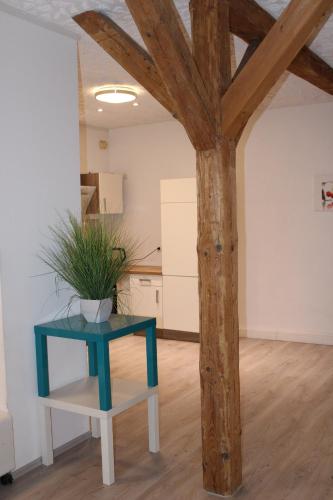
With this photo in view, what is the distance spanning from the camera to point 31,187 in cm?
305

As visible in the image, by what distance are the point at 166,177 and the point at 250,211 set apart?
Answer: 47.0 inches

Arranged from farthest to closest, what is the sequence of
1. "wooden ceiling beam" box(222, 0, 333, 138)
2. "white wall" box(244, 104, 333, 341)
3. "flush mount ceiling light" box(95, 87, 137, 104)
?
1. "white wall" box(244, 104, 333, 341)
2. "flush mount ceiling light" box(95, 87, 137, 104)
3. "wooden ceiling beam" box(222, 0, 333, 138)

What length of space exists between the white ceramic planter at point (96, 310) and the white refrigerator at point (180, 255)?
2.77m

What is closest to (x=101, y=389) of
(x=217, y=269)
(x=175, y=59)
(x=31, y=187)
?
(x=217, y=269)

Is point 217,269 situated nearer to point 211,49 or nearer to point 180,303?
point 211,49

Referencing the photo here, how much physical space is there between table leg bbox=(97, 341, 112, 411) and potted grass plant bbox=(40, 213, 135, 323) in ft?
0.99

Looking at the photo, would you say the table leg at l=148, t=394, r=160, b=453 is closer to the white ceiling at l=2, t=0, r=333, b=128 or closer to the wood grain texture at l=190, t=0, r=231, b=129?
the wood grain texture at l=190, t=0, r=231, b=129

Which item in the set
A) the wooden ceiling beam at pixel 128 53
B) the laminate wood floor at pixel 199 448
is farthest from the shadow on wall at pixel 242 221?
the wooden ceiling beam at pixel 128 53

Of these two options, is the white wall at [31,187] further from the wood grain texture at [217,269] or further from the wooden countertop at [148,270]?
the wooden countertop at [148,270]

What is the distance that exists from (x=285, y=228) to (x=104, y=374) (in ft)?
11.7

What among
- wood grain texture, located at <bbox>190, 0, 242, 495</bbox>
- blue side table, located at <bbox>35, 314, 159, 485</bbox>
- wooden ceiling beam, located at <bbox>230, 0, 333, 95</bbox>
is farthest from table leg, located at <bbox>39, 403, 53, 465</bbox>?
wooden ceiling beam, located at <bbox>230, 0, 333, 95</bbox>

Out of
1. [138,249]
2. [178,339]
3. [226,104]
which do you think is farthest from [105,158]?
[226,104]

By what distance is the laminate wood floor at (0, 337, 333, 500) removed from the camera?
2.79 meters

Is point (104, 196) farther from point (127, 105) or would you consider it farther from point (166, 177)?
point (127, 105)
